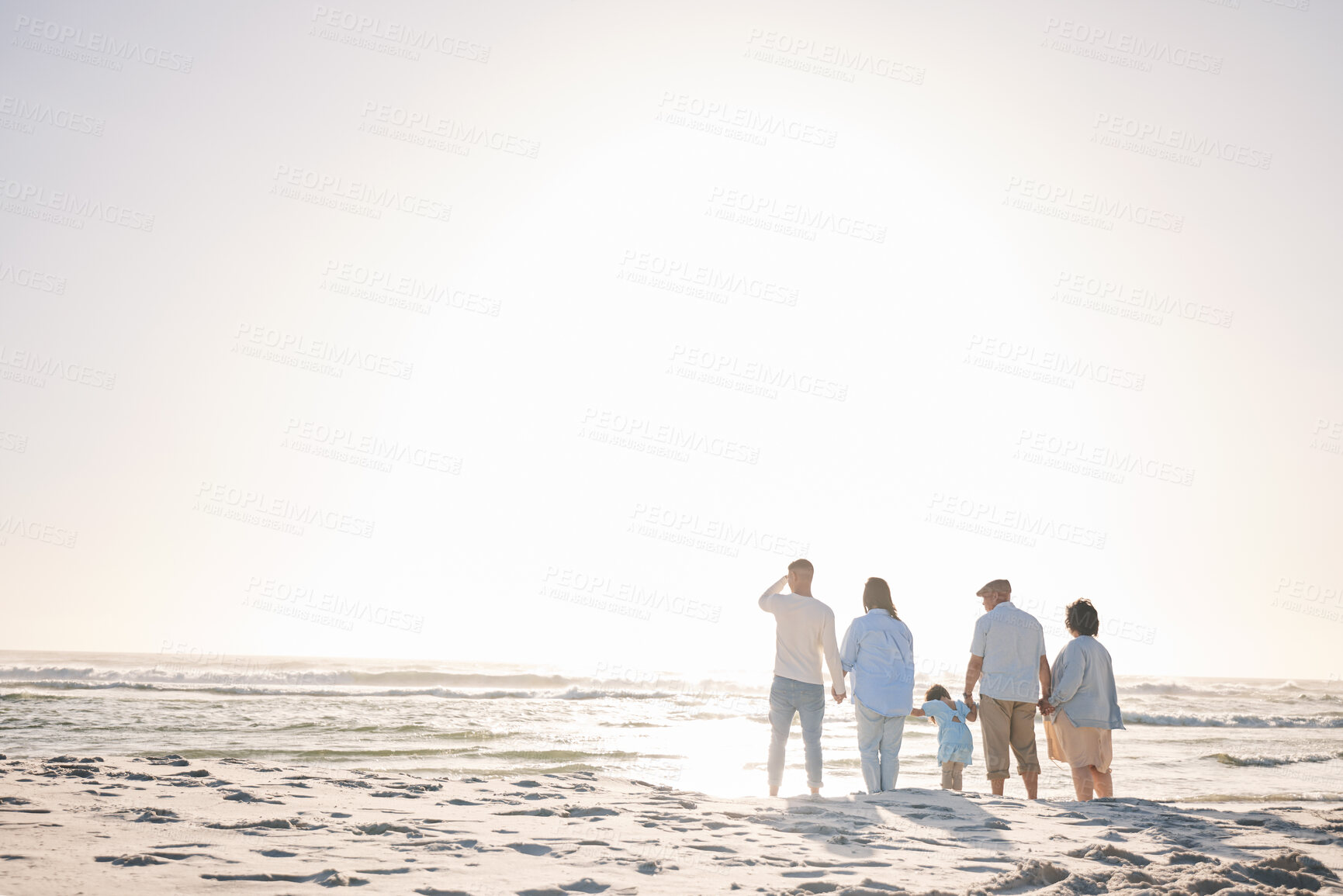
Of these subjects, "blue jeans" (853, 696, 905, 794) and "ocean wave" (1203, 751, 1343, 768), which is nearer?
"blue jeans" (853, 696, 905, 794)

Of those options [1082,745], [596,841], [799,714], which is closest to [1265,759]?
[1082,745]

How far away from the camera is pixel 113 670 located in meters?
26.8

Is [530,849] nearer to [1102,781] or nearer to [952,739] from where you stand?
[952,739]

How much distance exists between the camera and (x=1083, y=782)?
22.8 feet

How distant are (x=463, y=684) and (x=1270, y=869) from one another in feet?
85.3

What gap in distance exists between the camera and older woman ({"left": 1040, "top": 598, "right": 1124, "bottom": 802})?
22.5 ft

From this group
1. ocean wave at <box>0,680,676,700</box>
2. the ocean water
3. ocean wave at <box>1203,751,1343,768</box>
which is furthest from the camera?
ocean wave at <box>0,680,676,700</box>

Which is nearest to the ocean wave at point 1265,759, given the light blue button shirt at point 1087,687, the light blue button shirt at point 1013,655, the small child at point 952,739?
the light blue button shirt at point 1087,687

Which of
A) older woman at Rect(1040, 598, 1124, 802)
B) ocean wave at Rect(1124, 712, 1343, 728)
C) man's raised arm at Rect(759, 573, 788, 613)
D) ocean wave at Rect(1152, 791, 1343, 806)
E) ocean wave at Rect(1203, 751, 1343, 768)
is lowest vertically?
ocean wave at Rect(1124, 712, 1343, 728)

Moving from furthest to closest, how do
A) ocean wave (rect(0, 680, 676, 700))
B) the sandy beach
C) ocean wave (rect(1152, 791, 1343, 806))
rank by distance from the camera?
ocean wave (rect(0, 680, 676, 700)), ocean wave (rect(1152, 791, 1343, 806)), the sandy beach

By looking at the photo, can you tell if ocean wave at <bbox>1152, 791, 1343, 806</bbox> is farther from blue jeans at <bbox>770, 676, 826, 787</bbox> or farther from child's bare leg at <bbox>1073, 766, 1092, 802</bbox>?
blue jeans at <bbox>770, 676, 826, 787</bbox>

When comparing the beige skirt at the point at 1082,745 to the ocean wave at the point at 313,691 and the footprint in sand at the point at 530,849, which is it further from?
the ocean wave at the point at 313,691

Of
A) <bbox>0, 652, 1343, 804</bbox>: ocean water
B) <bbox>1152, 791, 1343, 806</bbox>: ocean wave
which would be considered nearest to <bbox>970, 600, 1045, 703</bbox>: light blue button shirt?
<bbox>0, 652, 1343, 804</bbox>: ocean water

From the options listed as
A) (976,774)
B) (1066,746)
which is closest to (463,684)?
(976,774)
